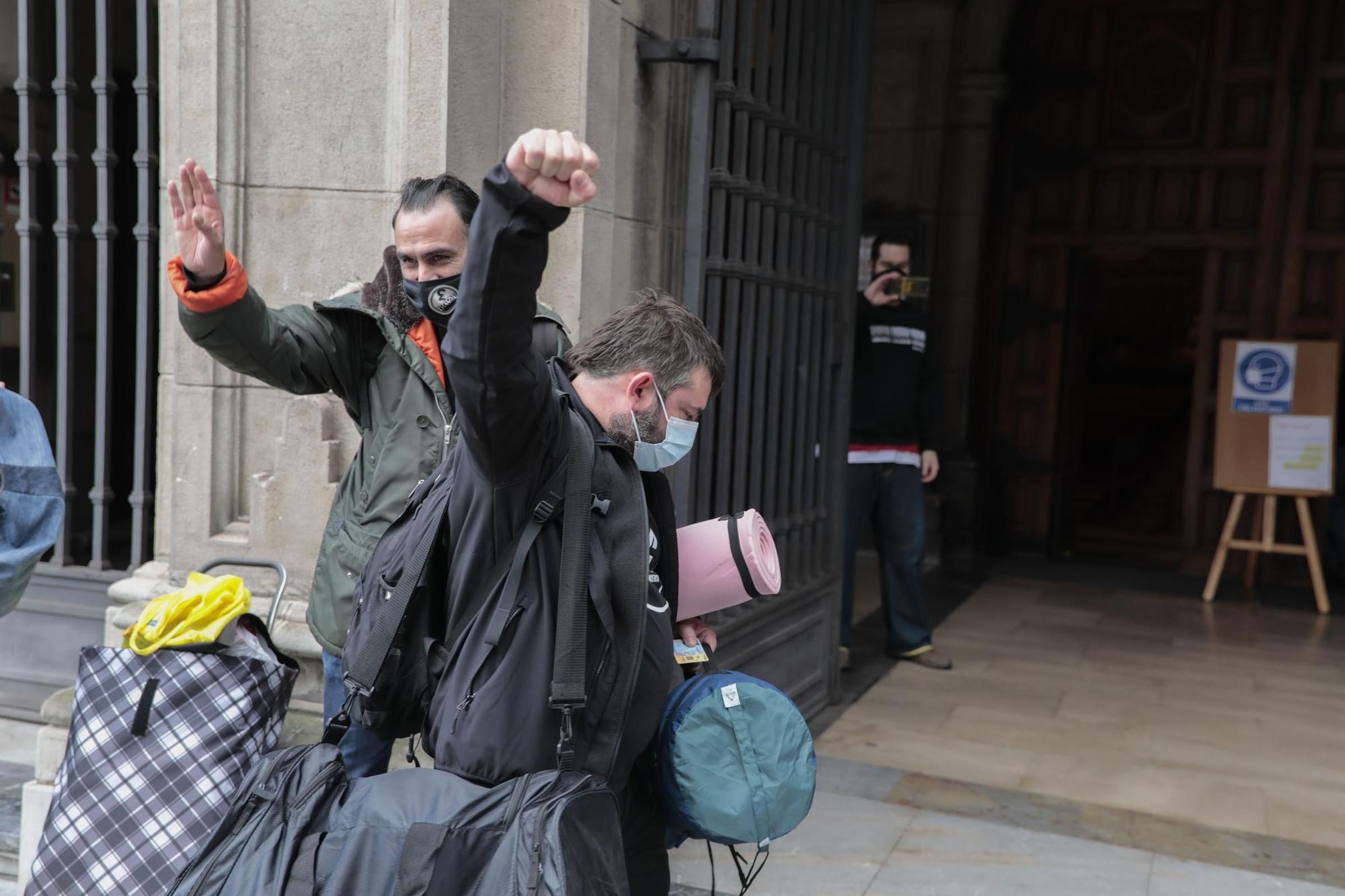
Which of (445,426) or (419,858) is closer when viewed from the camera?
(419,858)

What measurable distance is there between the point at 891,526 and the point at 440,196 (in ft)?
13.5

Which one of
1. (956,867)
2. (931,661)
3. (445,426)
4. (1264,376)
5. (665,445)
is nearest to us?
(665,445)

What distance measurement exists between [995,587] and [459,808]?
6.93 metres

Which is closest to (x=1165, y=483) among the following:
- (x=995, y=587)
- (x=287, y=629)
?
(x=995, y=587)

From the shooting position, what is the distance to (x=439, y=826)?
64.8 inches

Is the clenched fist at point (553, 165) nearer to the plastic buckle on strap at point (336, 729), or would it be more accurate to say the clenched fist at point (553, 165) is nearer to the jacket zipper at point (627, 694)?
the jacket zipper at point (627, 694)

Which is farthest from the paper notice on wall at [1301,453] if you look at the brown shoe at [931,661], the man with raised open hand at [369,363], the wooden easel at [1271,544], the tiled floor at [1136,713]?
the man with raised open hand at [369,363]

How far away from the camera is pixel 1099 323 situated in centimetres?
1614

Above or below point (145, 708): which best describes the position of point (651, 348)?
above

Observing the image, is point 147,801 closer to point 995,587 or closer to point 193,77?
point 193,77

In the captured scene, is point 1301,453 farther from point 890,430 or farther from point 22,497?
point 22,497

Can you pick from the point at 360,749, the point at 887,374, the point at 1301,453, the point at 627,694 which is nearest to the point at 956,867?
the point at 360,749

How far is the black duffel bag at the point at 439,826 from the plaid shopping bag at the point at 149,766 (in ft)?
3.29

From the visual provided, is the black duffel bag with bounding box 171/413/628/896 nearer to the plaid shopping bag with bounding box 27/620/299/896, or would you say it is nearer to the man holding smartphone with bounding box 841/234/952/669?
the plaid shopping bag with bounding box 27/620/299/896
